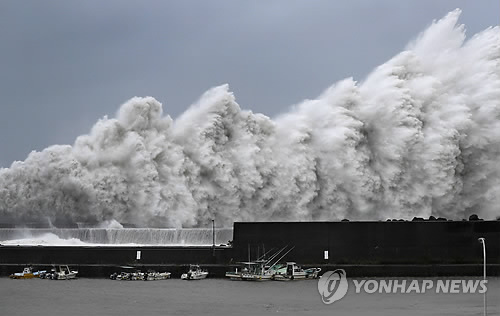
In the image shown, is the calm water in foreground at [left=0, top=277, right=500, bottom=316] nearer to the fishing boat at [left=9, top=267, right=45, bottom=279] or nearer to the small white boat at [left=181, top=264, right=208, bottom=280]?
the small white boat at [left=181, top=264, right=208, bottom=280]

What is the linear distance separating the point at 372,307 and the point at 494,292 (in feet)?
18.0

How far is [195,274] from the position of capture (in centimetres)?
3744

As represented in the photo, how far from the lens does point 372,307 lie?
28859mm

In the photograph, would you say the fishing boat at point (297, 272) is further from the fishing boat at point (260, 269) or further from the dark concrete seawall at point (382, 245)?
the fishing boat at point (260, 269)

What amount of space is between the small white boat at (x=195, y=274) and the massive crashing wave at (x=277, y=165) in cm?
873

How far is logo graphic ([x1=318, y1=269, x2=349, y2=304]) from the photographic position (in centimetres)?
3163

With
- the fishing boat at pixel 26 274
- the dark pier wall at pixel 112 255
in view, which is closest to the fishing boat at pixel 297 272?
the dark pier wall at pixel 112 255

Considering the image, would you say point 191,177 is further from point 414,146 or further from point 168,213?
point 414,146

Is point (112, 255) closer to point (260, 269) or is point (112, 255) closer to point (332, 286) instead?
point (260, 269)

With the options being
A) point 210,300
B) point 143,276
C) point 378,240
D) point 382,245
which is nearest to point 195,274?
point 143,276

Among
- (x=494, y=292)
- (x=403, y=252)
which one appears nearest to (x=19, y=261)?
(x=403, y=252)

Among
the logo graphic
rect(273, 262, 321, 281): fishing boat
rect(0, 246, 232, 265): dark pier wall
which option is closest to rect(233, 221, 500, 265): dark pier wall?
rect(273, 262, 321, 281): fishing boat

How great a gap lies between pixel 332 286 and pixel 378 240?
11.1ft

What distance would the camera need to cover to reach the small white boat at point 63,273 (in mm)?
38188
